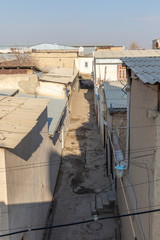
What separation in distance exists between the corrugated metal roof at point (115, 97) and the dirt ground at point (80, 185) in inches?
151

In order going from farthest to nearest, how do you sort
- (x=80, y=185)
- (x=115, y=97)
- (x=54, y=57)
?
(x=54, y=57) → (x=115, y=97) → (x=80, y=185)

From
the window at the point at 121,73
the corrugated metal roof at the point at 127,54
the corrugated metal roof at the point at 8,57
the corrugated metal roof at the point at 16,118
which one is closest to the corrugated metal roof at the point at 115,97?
the corrugated metal roof at the point at 16,118

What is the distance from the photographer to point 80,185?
1271 centimetres

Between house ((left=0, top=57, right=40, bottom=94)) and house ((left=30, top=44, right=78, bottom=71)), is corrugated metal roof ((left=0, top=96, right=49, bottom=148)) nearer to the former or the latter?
house ((left=0, top=57, right=40, bottom=94))

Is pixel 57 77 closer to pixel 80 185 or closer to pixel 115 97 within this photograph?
pixel 115 97

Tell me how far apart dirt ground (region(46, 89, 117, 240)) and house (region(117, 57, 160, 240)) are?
9.07 ft

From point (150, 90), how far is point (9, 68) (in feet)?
51.8

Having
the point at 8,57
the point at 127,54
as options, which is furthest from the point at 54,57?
the point at 127,54

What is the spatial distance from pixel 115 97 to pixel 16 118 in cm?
742

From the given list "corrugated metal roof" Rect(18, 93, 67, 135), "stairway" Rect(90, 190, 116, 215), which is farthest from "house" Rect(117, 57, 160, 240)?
"corrugated metal roof" Rect(18, 93, 67, 135)

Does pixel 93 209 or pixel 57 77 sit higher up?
pixel 57 77

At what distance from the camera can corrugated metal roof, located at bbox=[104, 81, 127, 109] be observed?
38.5 ft

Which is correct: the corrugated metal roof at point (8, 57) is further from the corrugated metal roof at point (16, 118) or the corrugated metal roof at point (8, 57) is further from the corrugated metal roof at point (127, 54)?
the corrugated metal roof at point (16, 118)

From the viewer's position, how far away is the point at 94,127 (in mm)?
22500
